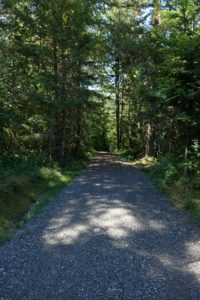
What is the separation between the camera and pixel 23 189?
38.3 ft

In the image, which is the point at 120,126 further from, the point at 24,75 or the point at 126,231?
the point at 126,231

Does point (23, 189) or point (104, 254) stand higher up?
point (23, 189)

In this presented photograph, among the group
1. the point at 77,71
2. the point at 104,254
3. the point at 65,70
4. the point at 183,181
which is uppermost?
the point at 77,71

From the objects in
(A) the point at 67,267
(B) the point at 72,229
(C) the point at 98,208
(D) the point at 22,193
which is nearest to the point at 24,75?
(D) the point at 22,193

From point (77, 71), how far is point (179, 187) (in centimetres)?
1063

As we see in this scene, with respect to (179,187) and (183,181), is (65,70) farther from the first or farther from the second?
(179,187)

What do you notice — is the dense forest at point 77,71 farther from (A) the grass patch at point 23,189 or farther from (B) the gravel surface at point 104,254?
(B) the gravel surface at point 104,254

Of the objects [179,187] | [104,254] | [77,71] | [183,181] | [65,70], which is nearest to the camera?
[104,254]

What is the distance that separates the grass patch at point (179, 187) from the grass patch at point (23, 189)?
411cm

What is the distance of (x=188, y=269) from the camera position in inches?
217

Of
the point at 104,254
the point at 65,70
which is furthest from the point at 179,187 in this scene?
the point at 65,70

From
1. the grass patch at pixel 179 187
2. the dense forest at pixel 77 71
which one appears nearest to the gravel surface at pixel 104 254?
the grass patch at pixel 179 187

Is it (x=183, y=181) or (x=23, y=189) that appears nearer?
(x=23, y=189)

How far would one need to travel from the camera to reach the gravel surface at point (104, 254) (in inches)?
191
